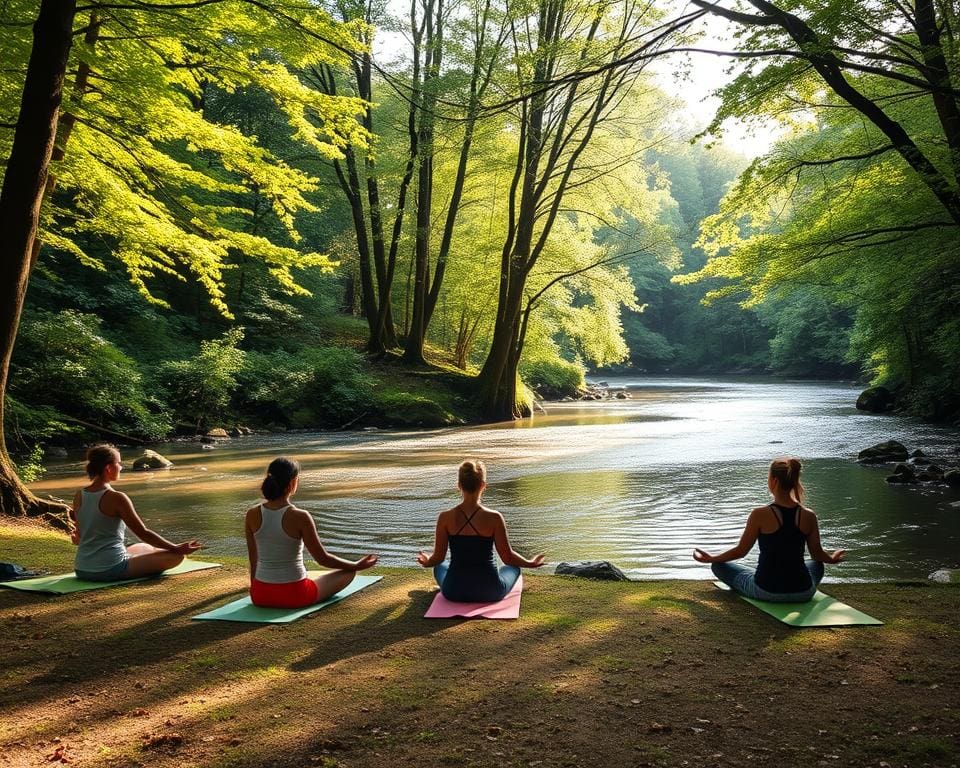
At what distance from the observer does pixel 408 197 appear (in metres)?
27.6

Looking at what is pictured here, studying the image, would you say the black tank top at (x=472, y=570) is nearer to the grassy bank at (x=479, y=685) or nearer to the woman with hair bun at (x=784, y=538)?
the grassy bank at (x=479, y=685)

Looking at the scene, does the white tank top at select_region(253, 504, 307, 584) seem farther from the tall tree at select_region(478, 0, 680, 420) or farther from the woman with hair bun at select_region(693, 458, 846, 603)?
the tall tree at select_region(478, 0, 680, 420)

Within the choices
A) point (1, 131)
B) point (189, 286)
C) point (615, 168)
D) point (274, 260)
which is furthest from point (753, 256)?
point (189, 286)

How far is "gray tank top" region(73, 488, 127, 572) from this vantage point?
5.10 m

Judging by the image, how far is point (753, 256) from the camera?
12086 mm

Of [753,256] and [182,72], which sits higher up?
[182,72]

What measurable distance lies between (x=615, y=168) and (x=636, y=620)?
21.8 m

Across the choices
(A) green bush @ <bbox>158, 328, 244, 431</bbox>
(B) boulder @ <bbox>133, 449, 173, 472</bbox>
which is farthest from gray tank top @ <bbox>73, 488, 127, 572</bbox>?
(A) green bush @ <bbox>158, 328, 244, 431</bbox>

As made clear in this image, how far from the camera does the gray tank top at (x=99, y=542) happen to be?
510 centimetres

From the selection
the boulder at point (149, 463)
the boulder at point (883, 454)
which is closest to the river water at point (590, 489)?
the boulder at point (883, 454)

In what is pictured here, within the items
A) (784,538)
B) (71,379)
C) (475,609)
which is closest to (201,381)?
(71,379)

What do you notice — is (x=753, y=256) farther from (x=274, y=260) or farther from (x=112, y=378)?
(x=112, y=378)

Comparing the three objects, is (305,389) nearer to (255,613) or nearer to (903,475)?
(903,475)

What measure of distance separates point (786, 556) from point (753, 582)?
31 centimetres
